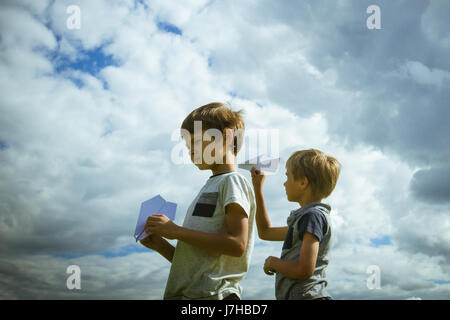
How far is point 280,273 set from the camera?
9.84 feet

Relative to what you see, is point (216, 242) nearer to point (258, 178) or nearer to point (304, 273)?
point (304, 273)

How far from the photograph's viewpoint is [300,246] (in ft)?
9.86

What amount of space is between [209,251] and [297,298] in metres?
0.77

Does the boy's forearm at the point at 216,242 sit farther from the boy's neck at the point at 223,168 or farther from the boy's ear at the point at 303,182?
the boy's ear at the point at 303,182

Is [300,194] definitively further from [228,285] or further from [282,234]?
[228,285]

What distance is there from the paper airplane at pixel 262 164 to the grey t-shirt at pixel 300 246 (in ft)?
1.84

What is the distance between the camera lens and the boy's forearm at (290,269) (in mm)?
2820

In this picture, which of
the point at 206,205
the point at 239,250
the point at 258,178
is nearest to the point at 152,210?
the point at 206,205

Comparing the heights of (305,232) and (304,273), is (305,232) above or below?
above

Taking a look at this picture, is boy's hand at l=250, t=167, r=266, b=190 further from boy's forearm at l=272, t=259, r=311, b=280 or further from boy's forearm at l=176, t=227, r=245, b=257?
boy's forearm at l=176, t=227, r=245, b=257

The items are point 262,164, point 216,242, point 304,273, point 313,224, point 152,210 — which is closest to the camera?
point 216,242

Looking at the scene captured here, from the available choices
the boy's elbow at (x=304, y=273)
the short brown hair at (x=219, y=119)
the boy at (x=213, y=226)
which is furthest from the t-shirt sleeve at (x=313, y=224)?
the short brown hair at (x=219, y=119)

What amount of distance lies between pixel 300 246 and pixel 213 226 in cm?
72

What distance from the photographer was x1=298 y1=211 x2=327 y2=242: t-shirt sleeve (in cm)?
289
